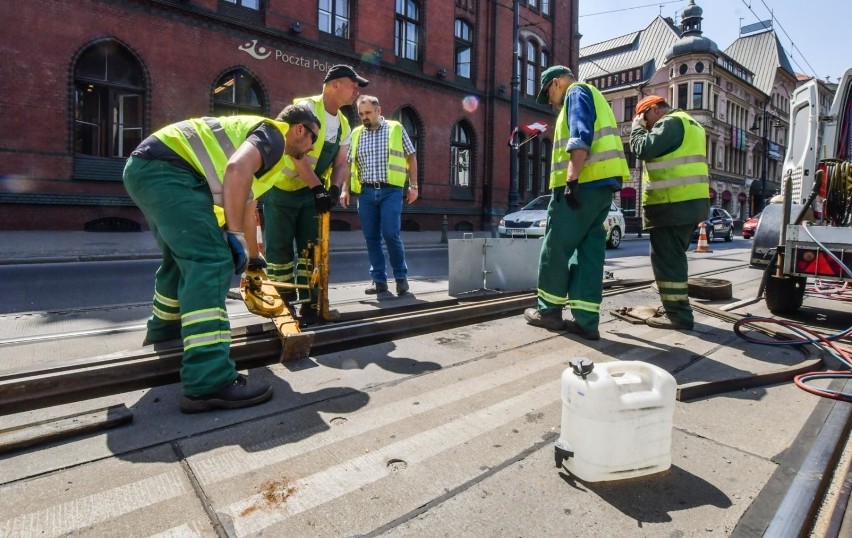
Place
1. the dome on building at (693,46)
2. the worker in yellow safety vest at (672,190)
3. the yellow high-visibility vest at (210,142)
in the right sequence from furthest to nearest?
the dome on building at (693,46) < the worker in yellow safety vest at (672,190) < the yellow high-visibility vest at (210,142)

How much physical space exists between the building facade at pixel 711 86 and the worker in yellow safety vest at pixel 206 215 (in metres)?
39.9

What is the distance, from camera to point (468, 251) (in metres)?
5.33

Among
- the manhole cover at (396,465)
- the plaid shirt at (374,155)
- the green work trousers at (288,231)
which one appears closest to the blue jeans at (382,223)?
the plaid shirt at (374,155)

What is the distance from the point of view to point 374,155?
512 cm

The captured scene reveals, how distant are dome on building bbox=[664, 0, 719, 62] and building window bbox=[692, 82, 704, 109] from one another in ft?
8.25

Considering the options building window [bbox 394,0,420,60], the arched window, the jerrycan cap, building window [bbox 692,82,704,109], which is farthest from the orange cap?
building window [bbox 692,82,704,109]

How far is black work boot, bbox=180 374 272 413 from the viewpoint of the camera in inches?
92.0

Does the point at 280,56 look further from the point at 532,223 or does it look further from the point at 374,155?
the point at 374,155

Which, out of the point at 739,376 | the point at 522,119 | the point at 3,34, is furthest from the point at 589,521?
the point at 522,119

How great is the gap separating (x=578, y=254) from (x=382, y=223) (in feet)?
6.79

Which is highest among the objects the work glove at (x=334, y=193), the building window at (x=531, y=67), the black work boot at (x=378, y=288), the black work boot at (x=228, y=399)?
the building window at (x=531, y=67)

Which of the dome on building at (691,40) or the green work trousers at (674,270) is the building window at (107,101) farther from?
the dome on building at (691,40)

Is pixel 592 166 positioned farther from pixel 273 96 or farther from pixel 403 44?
pixel 403 44

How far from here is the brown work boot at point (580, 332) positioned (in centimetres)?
376
